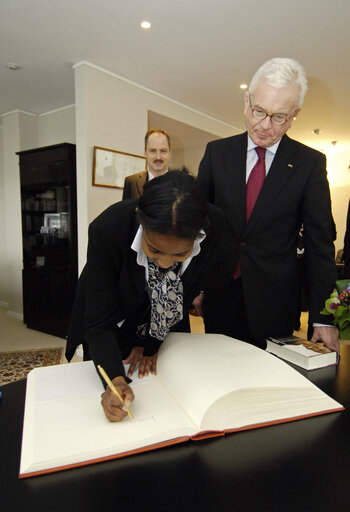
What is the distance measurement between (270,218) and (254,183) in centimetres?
15

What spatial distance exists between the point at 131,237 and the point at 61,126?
4.40 metres

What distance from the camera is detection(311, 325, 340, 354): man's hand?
105cm

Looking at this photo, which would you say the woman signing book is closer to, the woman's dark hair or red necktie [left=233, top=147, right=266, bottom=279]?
the woman's dark hair

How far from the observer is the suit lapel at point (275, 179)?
45.8 inches

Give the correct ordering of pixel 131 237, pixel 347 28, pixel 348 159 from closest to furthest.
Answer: pixel 131 237
pixel 347 28
pixel 348 159

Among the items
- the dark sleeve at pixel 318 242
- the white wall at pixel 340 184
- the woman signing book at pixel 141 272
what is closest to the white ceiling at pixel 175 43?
the dark sleeve at pixel 318 242

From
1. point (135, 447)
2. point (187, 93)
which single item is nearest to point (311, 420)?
point (135, 447)

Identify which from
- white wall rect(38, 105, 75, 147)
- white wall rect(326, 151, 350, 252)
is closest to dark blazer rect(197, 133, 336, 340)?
white wall rect(38, 105, 75, 147)

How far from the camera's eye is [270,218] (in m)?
1.16

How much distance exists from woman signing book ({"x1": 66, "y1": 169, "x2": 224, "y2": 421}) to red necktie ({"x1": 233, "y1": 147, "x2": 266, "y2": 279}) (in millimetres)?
195

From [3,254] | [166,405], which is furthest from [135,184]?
[3,254]

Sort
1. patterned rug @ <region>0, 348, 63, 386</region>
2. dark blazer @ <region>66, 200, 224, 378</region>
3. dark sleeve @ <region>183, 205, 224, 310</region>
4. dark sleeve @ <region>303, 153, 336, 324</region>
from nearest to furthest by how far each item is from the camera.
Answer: dark blazer @ <region>66, 200, 224, 378</region> → dark sleeve @ <region>183, 205, 224, 310</region> → dark sleeve @ <region>303, 153, 336, 324</region> → patterned rug @ <region>0, 348, 63, 386</region>

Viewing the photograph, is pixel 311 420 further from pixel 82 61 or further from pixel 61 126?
pixel 61 126

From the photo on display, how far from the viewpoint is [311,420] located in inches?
26.9
